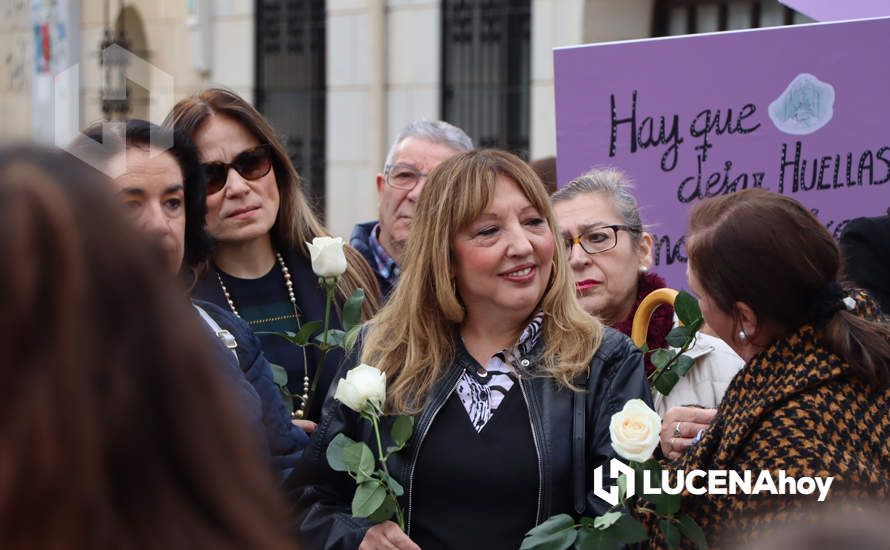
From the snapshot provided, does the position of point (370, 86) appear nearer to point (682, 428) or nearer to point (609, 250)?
point (609, 250)

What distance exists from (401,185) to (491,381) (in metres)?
1.66

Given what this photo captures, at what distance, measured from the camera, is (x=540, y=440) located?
9.00 feet

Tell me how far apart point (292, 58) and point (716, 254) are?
33.2ft

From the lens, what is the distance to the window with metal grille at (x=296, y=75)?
12227 mm

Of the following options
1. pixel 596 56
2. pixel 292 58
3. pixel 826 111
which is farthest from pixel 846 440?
pixel 292 58

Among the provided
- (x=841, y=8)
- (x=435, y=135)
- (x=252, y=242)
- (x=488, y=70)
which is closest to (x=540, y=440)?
(x=252, y=242)

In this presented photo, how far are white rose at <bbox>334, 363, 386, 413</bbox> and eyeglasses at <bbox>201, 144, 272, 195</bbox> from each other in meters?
1.07

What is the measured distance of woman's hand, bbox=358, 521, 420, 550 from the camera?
2717 millimetres

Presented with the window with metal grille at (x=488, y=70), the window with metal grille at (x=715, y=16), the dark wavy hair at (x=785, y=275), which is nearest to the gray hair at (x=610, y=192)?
the dark wavy hair at (x=785, y=275)

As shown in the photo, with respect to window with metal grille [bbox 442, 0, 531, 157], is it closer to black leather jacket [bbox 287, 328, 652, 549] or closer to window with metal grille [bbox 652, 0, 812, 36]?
window with metal grille [bbox 652, 0, 812, 36]

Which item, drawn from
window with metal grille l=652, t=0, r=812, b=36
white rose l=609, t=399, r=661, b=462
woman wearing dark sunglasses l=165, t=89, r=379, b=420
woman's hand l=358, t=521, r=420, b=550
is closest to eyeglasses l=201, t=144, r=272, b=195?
woman wearing dark sunglasses l=165, t=89, r=379, b=420

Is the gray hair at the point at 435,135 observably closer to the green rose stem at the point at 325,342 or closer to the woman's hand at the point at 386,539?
the green rose stem at the point at 325,342

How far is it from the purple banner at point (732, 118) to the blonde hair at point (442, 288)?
3.81 feet

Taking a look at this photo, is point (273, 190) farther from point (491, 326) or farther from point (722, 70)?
point (722, 70)
